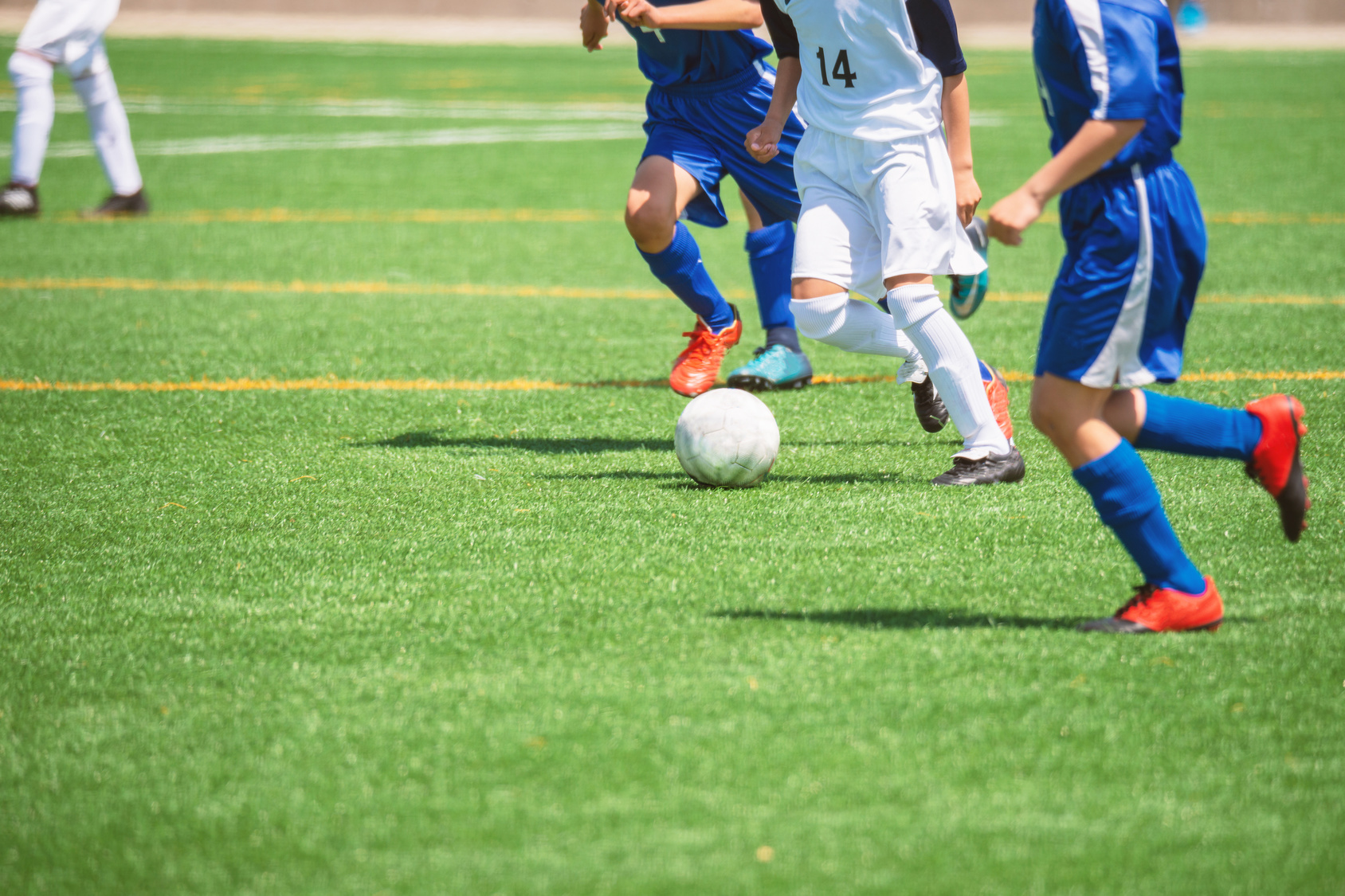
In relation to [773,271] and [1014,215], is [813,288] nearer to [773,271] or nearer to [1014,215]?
[1014,215]

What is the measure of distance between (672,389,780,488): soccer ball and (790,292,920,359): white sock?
34 cm

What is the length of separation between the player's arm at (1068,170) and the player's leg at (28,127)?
9933 millimetres

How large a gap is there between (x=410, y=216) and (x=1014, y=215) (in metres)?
9.30

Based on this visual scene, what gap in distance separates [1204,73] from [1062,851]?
28103 mm

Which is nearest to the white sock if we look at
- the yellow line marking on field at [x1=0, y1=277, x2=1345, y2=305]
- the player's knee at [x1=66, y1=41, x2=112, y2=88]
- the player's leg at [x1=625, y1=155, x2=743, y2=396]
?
the player's leg at [x1=625, y1=155, x2=743, y2=396]

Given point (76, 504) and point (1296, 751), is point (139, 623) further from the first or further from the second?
point (1296, 751)

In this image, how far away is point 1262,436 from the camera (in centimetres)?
329

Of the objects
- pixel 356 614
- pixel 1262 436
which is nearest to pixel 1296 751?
pixel 1262 436

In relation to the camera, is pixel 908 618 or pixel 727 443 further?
pixel 727 443

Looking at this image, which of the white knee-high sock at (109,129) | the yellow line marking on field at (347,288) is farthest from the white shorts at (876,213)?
the white knee-high sock at (109,129)

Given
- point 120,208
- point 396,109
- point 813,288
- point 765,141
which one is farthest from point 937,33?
point 396,109

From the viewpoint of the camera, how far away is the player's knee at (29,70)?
11133 mm

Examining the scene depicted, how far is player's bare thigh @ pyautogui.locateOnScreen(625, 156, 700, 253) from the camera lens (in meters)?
5.59

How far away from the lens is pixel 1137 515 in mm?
3201
